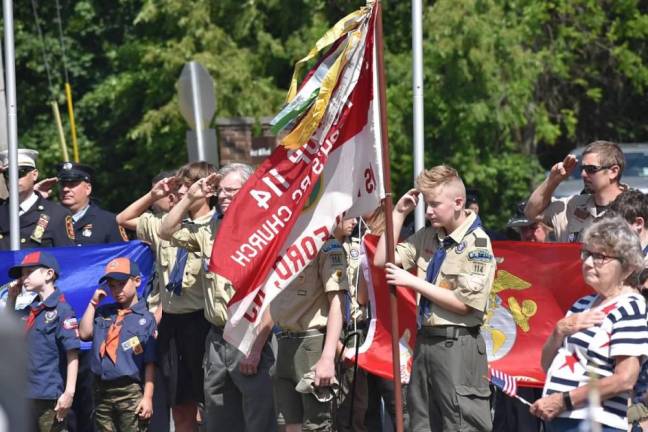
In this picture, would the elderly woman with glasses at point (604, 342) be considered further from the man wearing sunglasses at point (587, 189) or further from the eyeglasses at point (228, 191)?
the eyeglasses at point (228, 191)

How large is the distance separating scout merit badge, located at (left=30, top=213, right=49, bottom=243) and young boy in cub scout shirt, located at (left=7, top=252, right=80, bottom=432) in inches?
34.2

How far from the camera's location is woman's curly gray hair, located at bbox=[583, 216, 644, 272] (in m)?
5.43

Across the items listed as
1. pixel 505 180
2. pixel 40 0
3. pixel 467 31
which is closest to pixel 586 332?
pixel 467 31

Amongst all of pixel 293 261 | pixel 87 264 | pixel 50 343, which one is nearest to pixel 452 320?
pixel 293 261

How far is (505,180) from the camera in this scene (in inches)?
814

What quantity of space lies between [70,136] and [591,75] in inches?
399

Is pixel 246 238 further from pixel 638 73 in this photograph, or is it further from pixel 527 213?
pixel 638 73

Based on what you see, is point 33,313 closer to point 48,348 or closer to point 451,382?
point 48,348

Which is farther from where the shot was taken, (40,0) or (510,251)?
(40,0)

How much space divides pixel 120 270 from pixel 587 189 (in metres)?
3.07

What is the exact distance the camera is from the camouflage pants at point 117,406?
8.28 m

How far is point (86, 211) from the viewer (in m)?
9.52

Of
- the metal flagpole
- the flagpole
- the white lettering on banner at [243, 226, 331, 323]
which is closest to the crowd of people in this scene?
the flagpole

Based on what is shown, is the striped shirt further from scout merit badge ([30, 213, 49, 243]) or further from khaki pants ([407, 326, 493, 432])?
scout merit badge ([30, 213, 49, 243])
